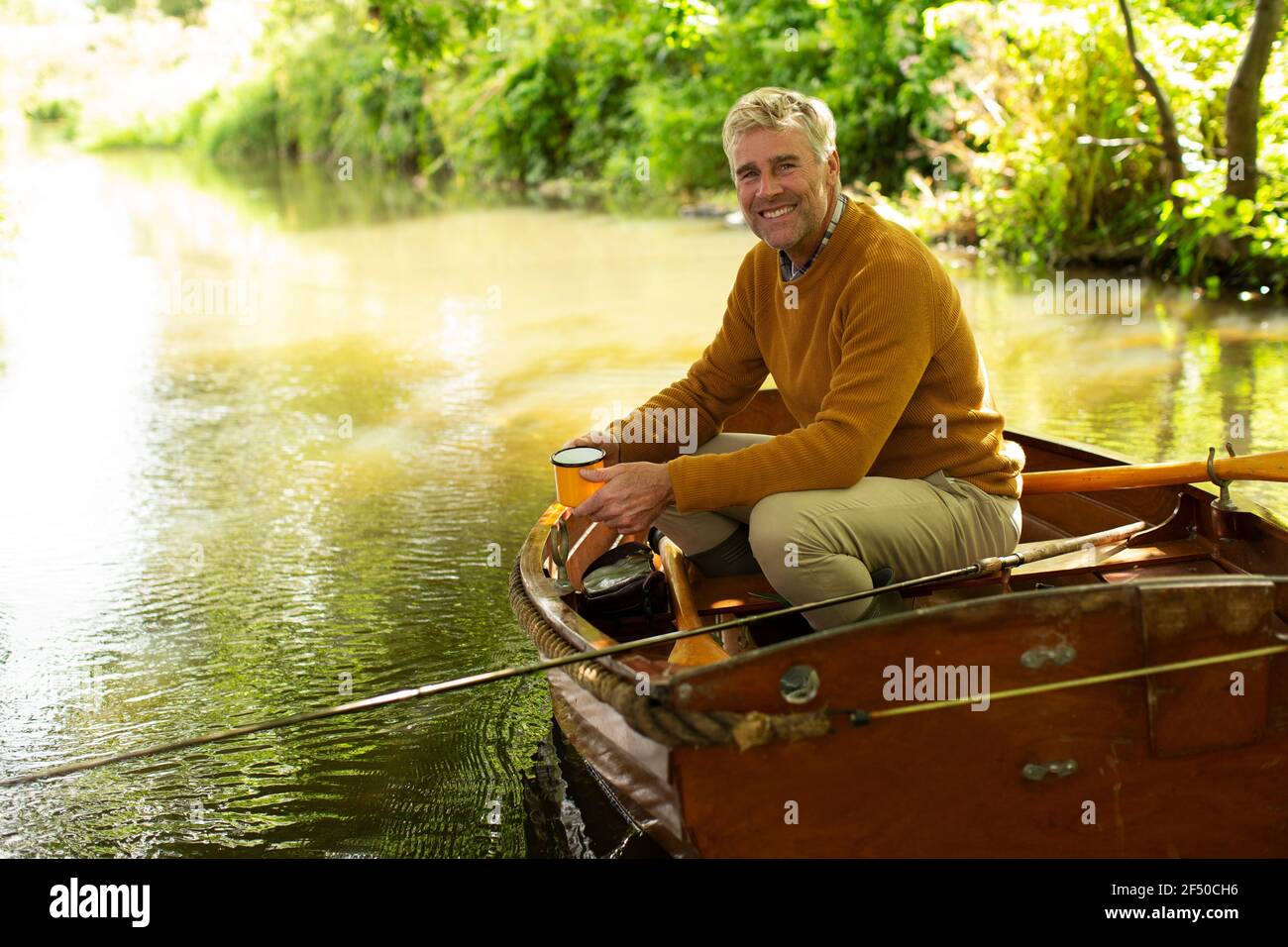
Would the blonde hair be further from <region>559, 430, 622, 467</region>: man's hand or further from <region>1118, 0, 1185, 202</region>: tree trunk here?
<region>1118, 0, 1185, 202</region>: tree trunk

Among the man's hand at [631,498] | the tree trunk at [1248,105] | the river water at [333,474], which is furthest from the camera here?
the tree trunk at [1248,105]

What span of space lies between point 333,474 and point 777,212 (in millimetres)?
3639

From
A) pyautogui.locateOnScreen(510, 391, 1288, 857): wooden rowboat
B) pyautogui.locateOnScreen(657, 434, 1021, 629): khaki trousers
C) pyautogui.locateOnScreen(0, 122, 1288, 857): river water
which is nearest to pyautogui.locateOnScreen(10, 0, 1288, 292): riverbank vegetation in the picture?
pyautogui.locateOnScreen(0, 122, 1288, 857): river water

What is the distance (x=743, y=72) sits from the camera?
14891 mm

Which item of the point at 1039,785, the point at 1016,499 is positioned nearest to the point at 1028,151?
the point at 1016,499

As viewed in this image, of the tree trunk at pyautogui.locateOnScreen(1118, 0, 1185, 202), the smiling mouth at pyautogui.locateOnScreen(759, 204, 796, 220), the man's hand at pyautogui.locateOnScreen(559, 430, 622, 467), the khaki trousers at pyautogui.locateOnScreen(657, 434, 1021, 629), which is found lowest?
the khaki trousers at pyautogui.locateOnScreen(657, 434, 1021, 629)

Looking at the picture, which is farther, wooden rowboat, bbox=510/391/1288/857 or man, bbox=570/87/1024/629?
man, bbox=570/87/1024/629

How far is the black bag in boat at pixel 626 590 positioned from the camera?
321 cm

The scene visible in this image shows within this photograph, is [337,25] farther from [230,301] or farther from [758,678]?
[758,678]

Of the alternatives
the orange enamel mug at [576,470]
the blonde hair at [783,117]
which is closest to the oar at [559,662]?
the orange enamel mug at [576,470]

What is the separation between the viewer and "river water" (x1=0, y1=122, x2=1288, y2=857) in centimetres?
341

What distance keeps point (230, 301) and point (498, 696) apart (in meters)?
8.42

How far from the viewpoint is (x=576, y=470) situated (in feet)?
10.0

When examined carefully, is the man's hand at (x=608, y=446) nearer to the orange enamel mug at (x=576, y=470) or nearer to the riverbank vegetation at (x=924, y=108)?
the orange enamel mug at (x=576, y=470)
